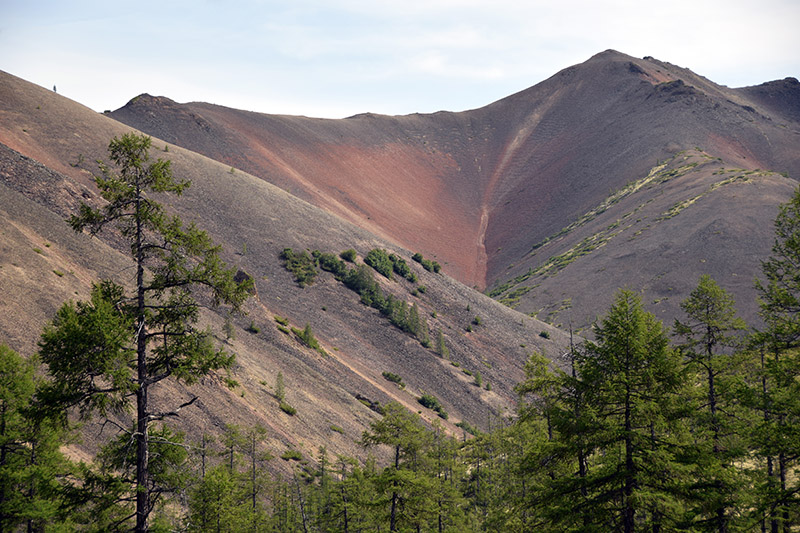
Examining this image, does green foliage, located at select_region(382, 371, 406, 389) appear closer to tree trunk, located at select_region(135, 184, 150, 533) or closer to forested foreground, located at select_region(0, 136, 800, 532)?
forested foreground, located at select_region(0, 136, 800, 532)

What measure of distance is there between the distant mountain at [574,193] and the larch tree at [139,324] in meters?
94.6

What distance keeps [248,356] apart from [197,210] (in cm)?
3414

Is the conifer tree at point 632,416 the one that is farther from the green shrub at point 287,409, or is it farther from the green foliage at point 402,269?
the green foliage at point 402,269

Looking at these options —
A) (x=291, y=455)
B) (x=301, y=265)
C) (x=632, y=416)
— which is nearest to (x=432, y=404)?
(x=291, y=455)

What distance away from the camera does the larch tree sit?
416 inches

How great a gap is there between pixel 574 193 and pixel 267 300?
117 m

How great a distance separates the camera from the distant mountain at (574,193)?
10912 cm

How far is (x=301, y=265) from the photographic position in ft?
→ 277

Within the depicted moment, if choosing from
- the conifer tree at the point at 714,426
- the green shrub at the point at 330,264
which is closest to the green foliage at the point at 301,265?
the green shrub at the point at 330,264

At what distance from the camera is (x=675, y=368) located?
14.9 metres

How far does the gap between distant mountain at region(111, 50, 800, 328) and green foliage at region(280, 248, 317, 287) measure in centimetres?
4036

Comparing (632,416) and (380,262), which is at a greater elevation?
(632,416)

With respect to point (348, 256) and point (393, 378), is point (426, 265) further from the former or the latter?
point (393, 378)

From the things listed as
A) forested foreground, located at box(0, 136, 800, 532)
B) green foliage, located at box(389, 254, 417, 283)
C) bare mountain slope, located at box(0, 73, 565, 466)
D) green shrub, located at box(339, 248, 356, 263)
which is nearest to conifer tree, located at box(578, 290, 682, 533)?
forested foreground, located at box(0, 136, 800, 532)
